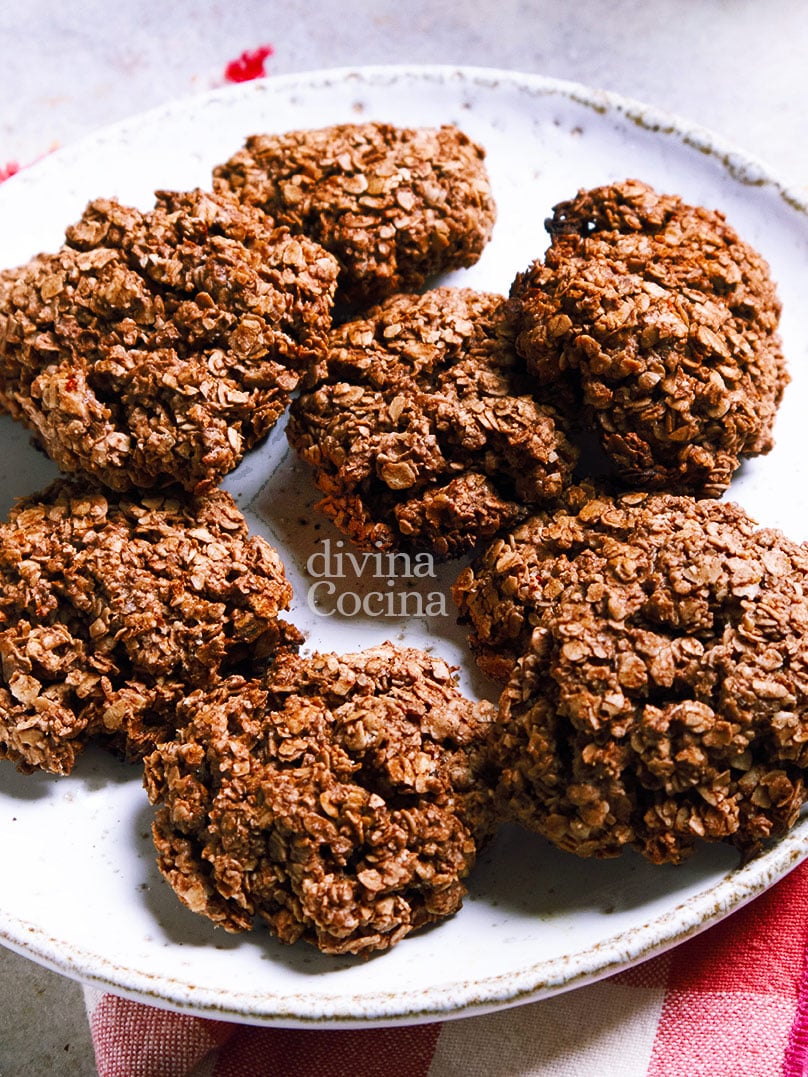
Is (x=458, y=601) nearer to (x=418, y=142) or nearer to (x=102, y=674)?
(x=102, y=674)

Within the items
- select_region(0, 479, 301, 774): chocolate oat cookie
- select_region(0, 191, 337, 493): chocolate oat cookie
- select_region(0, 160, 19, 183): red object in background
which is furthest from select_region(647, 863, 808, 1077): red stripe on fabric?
select_region(0, 160, 19, 183): red object in background

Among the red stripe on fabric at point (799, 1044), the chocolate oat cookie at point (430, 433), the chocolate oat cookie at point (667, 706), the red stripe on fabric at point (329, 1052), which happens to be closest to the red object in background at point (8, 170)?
the chocolate oat cookie at point (430, 433)

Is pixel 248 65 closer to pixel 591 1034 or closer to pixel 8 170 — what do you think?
pixel 8 170

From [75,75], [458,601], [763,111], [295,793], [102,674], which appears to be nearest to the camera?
[295,793]

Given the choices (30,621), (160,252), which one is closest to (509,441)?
(160,252)

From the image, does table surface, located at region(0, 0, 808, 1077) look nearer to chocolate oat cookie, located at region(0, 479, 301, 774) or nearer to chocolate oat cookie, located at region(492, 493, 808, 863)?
chocolate oat cookie, located at region(0, 479, 301, 774)

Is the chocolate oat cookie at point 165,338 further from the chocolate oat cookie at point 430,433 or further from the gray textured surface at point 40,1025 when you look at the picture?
the gray textured surface at point 40,1025
